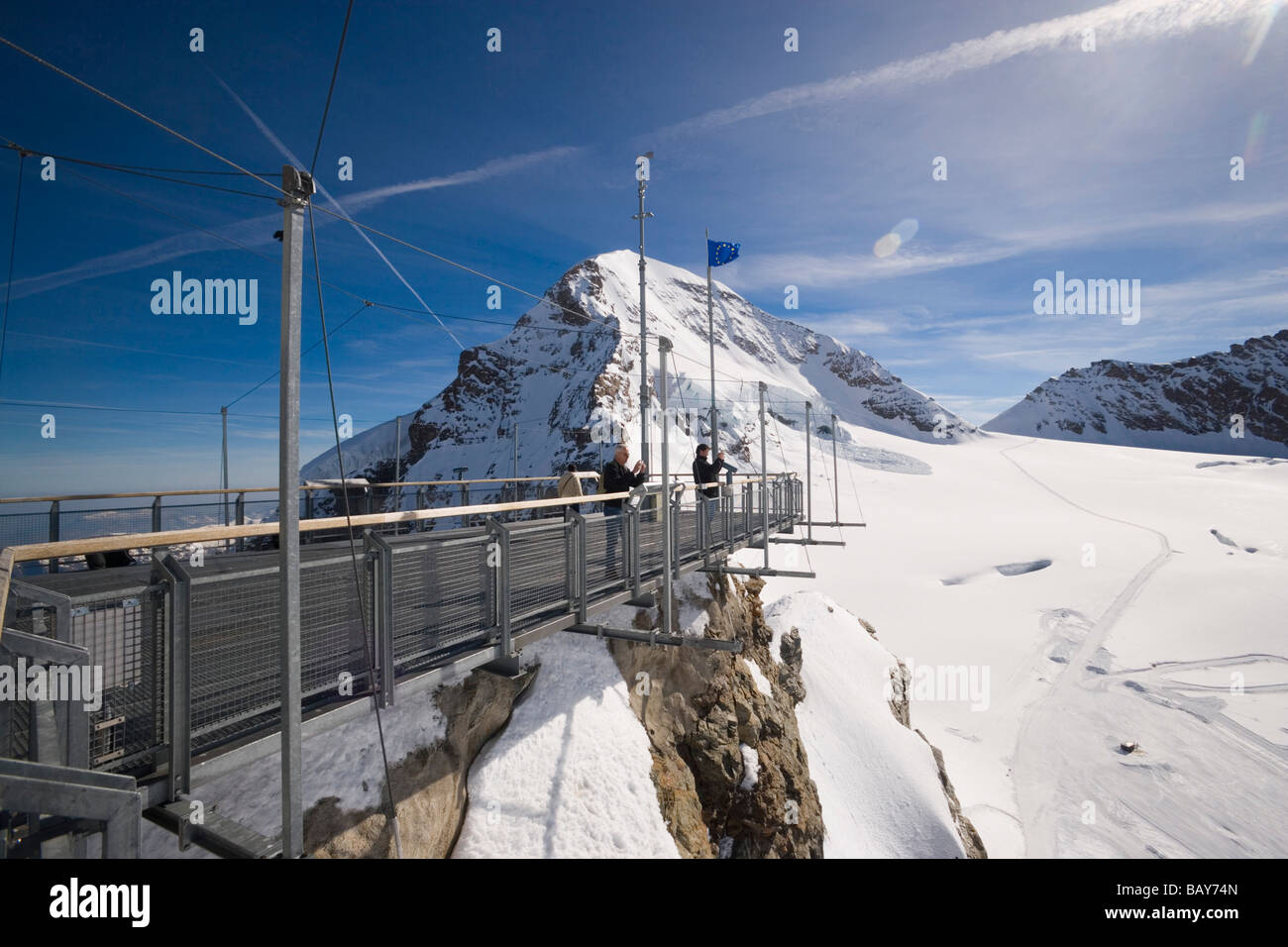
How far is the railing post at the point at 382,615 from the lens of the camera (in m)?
5.10

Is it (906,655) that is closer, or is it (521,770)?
(521,770)

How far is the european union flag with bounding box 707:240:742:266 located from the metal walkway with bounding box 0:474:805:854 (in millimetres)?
10600

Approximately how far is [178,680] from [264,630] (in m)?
0.90

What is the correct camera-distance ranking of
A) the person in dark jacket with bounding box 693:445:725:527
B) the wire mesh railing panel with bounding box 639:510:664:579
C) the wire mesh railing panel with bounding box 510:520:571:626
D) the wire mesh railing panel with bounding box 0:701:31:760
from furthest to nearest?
the person in dark jacket with bounding box 693:445:725:527 → the wire mesh railing panel with bounding box 639:510:664:579 → the wire mesh railing panel with bounding box 510:520:571:626 → the wire mesh railing panel with bounding box 0:701:31:760

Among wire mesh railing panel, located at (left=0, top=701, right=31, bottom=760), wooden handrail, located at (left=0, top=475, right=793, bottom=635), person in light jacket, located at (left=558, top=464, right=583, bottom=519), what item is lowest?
wire mesh railing panel, located at (left=0, top=701, right=31, bottom=760)

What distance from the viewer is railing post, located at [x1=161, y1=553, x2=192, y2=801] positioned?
12.5ft

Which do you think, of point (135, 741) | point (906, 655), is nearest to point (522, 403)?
point (906, 655)

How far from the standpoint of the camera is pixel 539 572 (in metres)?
7.55

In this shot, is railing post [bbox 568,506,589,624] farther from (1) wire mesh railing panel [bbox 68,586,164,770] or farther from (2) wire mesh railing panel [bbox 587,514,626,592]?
(1) wire mesh railing panel [bbox 68,586,164,770]

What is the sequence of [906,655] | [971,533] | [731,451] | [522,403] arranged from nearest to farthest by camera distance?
[906,655] < [971,533] < [731,451] < [522,403]

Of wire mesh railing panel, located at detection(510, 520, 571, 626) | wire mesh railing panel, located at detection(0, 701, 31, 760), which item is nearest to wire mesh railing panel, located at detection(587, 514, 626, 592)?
wire mesh railing panel, located at detection(510, 520, 571, 626)

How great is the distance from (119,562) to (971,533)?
61015 millimetres

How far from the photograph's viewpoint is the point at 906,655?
1409 inches
